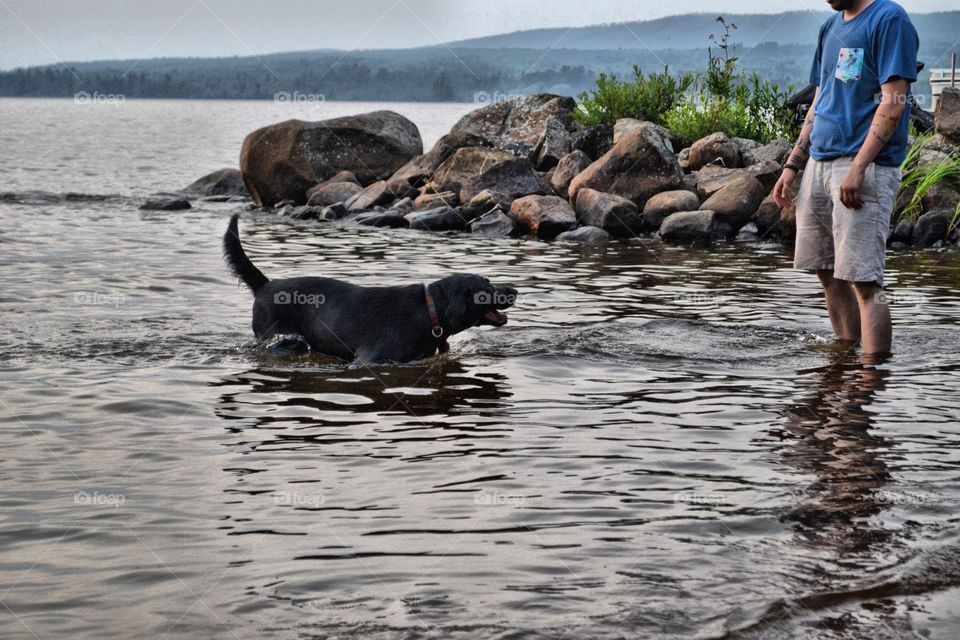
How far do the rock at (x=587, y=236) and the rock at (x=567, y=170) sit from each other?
218cm

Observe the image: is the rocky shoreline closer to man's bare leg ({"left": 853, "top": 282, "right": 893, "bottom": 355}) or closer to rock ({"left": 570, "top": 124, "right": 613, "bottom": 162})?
rock ({"left": 570, "top": 124, "right": 613, "bottom": 162})

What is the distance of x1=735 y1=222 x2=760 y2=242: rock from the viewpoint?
16.9 m

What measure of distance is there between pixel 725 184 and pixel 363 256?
6.31 m

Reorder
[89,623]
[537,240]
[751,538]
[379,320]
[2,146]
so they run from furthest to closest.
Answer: [2,146]
[537,240]
[379,320]
[751,538]
[89,623]

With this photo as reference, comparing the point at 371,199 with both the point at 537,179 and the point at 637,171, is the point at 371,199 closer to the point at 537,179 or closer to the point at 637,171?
the point at 537,179

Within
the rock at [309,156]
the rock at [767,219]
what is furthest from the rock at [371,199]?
the rock at [767,219]

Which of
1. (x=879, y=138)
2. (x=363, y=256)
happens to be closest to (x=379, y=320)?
(x=879, y=138)

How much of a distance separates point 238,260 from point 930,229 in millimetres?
11239

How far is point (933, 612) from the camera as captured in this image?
3.92 m

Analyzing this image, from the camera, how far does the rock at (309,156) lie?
2234 cm

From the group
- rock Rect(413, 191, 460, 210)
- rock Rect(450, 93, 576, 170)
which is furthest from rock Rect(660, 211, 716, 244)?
rock Rect(450, 93, 576, 170)

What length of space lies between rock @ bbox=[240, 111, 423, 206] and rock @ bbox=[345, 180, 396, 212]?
1819 millimetres

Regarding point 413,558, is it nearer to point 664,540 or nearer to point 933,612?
point 664,540
